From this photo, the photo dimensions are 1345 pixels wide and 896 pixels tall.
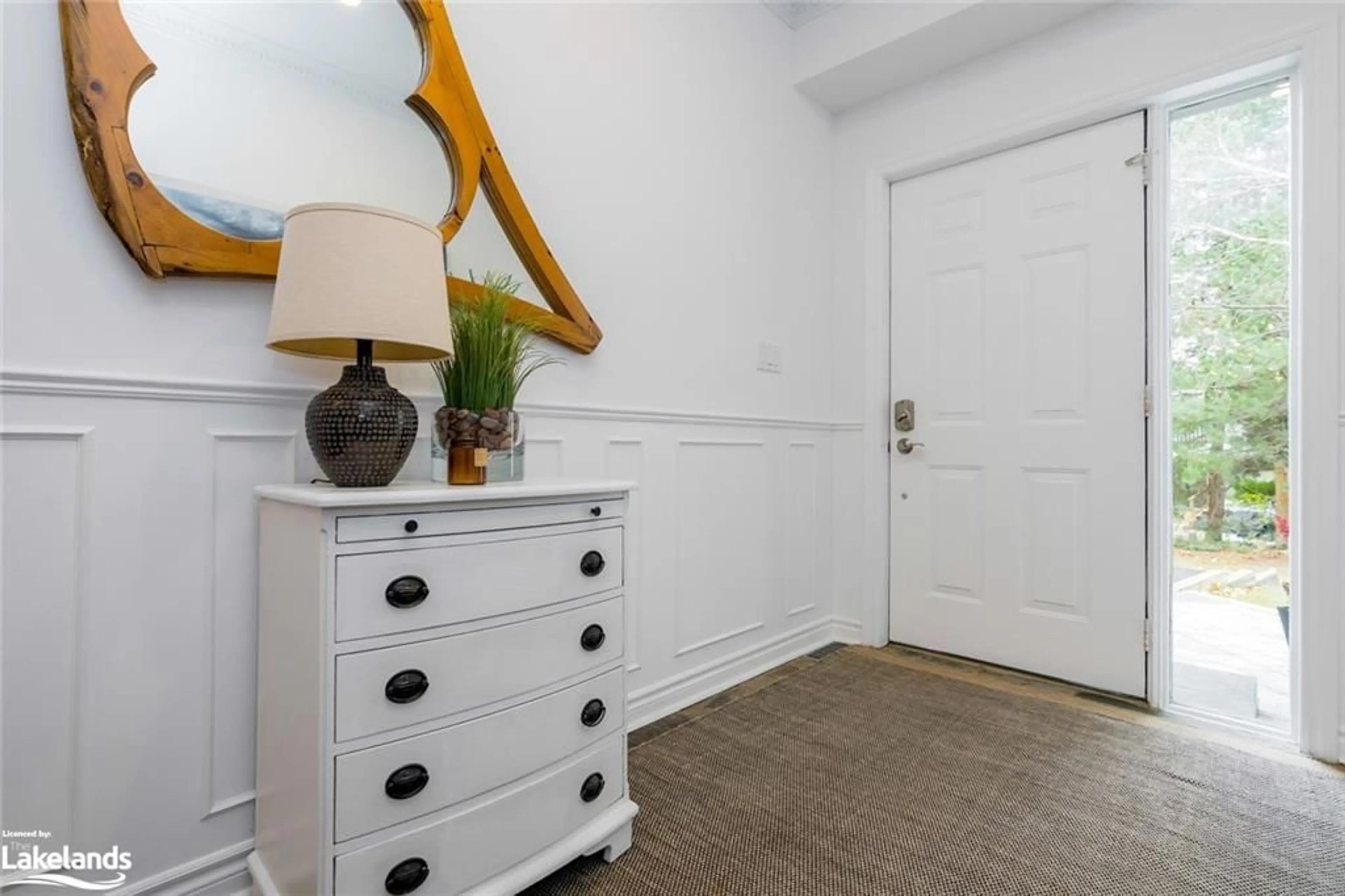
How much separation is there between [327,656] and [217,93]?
106cm

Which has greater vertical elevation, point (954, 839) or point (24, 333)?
point (24, 333)

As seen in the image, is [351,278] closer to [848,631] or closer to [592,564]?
[592,564]

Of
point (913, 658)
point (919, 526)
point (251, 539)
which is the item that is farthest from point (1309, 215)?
point (251, 539)

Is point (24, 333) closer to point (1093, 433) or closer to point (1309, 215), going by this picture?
point (1093, 433)

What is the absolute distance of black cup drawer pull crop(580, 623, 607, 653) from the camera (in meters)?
1.27

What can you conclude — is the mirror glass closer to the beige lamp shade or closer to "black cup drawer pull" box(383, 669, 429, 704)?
the beige lamp shade

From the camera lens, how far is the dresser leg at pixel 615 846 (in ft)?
4.25

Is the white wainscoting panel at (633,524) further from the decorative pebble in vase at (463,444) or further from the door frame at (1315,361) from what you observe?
the door frame at (1315,361)

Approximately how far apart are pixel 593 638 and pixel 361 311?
74 cm

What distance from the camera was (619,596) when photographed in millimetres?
1354

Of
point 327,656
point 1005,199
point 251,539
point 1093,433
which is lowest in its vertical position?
point 327,656

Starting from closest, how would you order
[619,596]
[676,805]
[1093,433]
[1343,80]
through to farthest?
[619,596]
[676,805]
[1343,80]
[1093,433]

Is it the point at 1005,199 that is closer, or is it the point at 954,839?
the point at 954,839

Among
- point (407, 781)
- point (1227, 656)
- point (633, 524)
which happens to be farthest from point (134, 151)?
point (1227, 656)
